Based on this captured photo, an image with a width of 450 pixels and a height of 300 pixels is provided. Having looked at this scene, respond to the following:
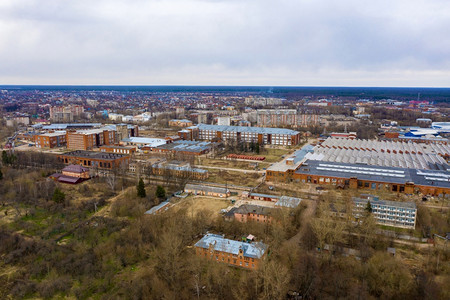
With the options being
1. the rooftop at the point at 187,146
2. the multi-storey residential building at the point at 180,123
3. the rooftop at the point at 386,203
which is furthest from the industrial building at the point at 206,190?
the multi-storey residential building at the point at 180,123

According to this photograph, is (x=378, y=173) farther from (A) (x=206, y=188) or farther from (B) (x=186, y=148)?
(B) (x=186, y=148)

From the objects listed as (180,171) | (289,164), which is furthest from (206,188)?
(289,164)

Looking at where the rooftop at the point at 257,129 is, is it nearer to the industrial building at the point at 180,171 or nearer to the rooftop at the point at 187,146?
the rooftop at the point at 187,146

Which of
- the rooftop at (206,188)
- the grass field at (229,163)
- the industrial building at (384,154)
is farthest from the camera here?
the grass field at (229,163)

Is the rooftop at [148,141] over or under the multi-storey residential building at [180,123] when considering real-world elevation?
under

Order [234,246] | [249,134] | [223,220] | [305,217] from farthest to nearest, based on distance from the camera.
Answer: [249,134]
[305,217]
[223,220]
[234,246]

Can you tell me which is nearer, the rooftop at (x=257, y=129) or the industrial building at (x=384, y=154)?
the industrial building at (x=384, y=154)

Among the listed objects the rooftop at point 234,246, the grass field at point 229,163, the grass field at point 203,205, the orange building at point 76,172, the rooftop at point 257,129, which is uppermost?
the rooftop at point 257,129
